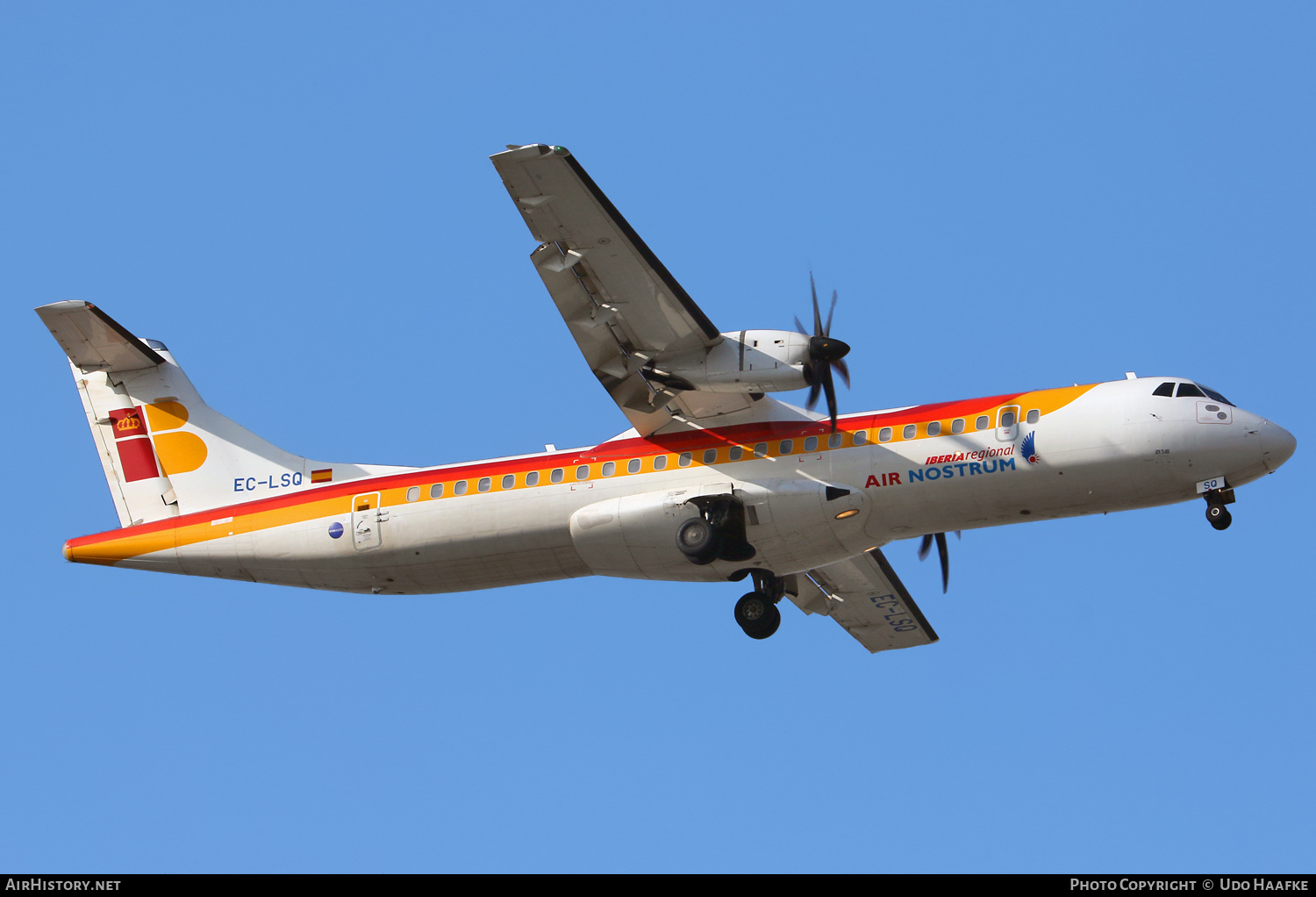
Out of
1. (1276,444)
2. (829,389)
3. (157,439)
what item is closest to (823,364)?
(829,389)

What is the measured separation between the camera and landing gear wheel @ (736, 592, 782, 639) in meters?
22.0

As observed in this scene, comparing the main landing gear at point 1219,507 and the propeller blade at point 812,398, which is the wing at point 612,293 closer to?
the propeller blade at point 812,398

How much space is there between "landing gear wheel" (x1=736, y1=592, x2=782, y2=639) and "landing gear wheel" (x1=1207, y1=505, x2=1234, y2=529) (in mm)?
6321

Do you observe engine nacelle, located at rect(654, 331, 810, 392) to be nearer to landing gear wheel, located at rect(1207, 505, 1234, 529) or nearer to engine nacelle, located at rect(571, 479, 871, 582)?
engine nacelle, located at rect(571, 479, 871, 582)

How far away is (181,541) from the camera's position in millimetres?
23188

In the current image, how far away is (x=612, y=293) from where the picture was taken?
20.3 meters

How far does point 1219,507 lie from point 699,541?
713 cm

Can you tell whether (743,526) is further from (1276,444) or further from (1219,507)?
(1276,444)

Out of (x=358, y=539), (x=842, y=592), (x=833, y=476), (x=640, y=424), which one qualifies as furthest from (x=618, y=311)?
(x=842, y=592)

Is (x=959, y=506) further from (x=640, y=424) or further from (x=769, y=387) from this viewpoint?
(x=640, y=424)

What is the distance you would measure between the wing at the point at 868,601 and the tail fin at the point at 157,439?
745 cm

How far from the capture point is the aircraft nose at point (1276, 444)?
19766mm

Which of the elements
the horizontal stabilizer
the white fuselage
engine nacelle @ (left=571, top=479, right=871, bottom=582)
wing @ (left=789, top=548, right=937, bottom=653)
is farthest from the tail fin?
wing @ (left=789, top=548, right=937, bottom=653)
